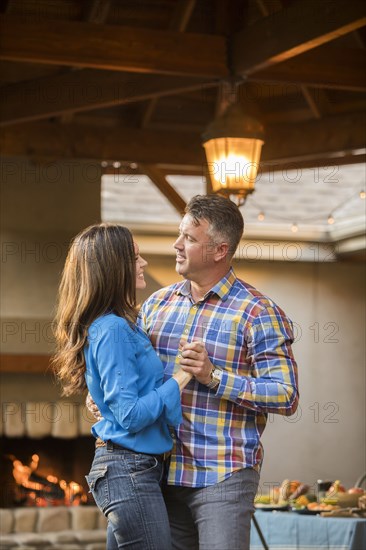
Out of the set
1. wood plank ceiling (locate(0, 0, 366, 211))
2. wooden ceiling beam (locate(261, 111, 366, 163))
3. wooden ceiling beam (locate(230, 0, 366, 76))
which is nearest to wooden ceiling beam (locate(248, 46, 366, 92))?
wood plank ceiling (locate(0, 0, 366, 211))

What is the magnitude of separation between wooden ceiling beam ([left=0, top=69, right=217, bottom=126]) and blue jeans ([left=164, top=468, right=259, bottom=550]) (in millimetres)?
3581

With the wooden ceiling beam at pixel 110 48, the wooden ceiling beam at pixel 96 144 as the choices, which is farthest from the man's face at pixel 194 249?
the wooden ceiling beam at pixel 96 144

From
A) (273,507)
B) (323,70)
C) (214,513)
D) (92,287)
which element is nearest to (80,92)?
(323,70)

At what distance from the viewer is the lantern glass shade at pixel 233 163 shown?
5.70m

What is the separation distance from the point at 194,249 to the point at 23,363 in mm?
5392

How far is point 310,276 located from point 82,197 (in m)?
3.69

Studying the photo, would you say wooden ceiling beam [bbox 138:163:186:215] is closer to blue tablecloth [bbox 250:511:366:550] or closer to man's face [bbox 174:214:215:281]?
blue tablecloth [bbox 250:511:366:550]

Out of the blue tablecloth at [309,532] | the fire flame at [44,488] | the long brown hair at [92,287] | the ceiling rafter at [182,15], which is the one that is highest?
the ceiling rafter at [182,15]

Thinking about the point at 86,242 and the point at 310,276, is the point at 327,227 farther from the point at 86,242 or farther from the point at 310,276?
the point at 86,242

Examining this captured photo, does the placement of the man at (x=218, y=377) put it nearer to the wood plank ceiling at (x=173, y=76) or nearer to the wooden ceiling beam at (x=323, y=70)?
the wood plank ceiling at (x=173, y=76)

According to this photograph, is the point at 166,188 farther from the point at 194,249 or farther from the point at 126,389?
the point at 126,389

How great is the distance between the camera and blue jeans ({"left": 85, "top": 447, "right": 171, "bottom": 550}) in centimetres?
272

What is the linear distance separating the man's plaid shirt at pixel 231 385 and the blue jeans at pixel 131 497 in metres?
0.14

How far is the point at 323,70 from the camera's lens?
5.99 meters
